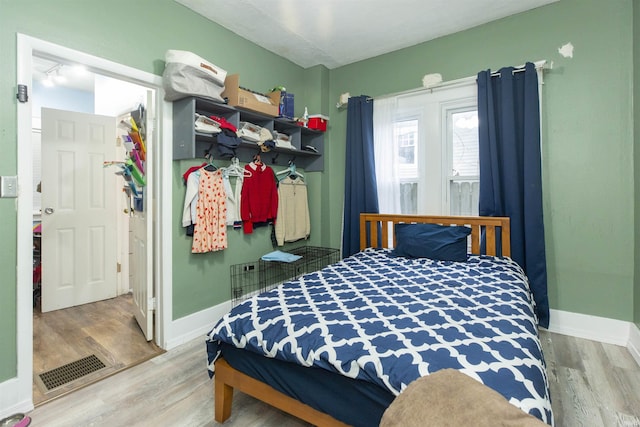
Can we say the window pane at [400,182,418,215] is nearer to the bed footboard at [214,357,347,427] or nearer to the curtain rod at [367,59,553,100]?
the curtain rod at [367,59,553,100]

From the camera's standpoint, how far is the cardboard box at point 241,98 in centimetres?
261

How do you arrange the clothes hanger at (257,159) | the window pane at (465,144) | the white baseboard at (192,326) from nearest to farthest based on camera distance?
1. the white baseboard at (192,326)
2. the window pane at (465,144)
3. the clothes hanger at (257,159)

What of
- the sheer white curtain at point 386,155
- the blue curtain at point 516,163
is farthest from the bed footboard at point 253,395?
the sheer white curtain at point 386,155

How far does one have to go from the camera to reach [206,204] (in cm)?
259

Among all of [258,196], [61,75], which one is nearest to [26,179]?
[258,196]

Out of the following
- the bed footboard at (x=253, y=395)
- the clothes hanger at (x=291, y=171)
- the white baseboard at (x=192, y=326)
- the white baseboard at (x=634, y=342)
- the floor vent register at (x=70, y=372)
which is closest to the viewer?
the bed footboard at (x=253, y=395)

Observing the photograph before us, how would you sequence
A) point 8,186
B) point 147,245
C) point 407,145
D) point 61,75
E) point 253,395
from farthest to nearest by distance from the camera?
point 61,75
point 407,145
point 147,245
point 8,186
point 253,395

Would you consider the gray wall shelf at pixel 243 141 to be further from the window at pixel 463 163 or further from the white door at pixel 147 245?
the window at pixel 463 163

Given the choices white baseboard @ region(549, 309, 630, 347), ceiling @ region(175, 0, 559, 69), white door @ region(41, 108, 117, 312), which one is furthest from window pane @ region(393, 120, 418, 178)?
white door @ region(41, 108, 117, 312)

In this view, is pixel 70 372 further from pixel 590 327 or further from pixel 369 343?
pixel 590 327

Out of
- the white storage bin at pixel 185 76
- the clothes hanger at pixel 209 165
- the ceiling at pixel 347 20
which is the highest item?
the ceiling at pixel 347 20

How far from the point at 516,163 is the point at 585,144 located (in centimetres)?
48

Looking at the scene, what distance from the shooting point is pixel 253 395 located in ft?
5.04

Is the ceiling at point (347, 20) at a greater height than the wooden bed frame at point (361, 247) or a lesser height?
greater
